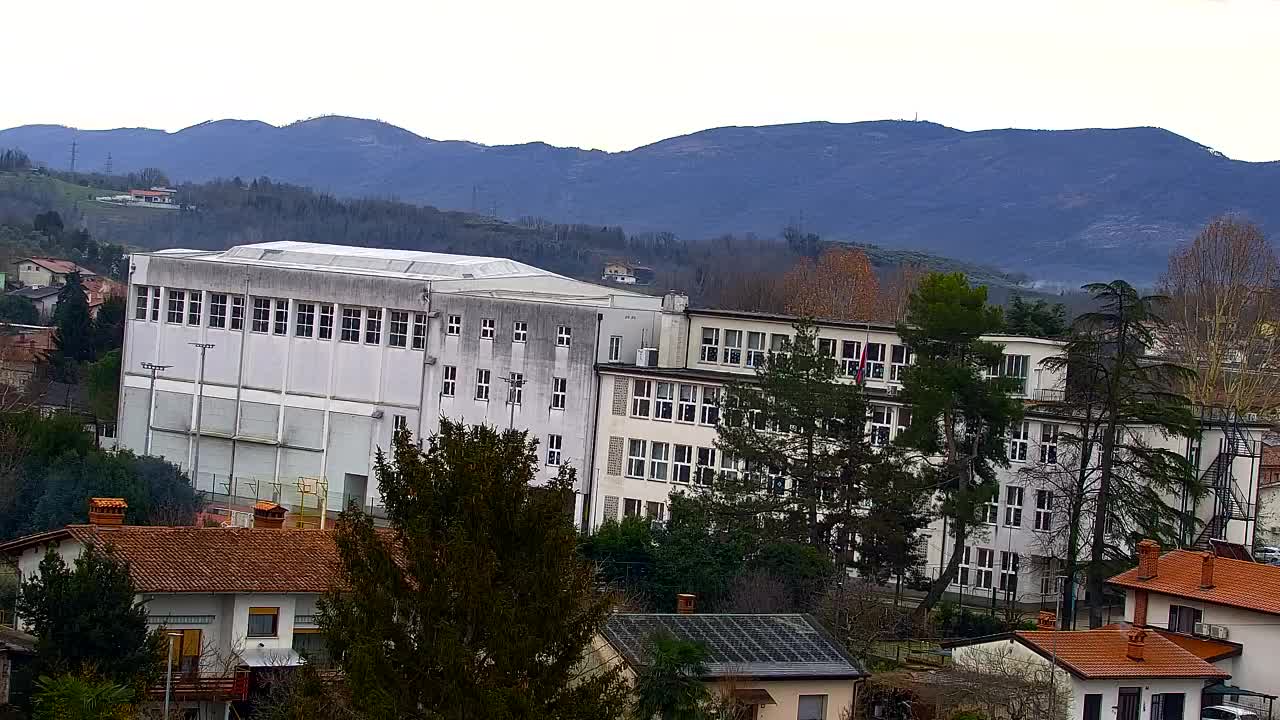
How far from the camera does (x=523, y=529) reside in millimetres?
21062

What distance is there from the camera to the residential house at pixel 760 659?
96.1 feet

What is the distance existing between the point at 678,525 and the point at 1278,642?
13770mm

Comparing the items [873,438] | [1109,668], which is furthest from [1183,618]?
[873,438]

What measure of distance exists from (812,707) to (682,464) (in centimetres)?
2528

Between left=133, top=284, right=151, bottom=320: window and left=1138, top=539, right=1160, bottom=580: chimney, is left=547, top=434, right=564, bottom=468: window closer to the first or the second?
left=133, top=284, right=151, bottom=320: window

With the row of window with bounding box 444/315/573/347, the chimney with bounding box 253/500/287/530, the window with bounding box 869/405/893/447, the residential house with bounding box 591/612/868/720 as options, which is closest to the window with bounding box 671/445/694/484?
the row of window with bounding box 444/315/573/347

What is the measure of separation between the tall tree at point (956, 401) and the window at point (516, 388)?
15.3m

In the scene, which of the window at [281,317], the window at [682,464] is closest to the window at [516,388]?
the window at [682,464]

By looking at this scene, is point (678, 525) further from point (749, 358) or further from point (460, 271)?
point (460, 271)

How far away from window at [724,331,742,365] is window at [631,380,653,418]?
119 inches

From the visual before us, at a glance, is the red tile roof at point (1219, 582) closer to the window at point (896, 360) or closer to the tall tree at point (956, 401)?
the tall tree at point (956, 401)

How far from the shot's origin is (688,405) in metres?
55.7

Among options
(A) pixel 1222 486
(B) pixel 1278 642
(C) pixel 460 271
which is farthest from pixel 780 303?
(B) pixel 1278 642

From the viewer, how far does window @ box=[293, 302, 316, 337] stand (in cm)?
6438
